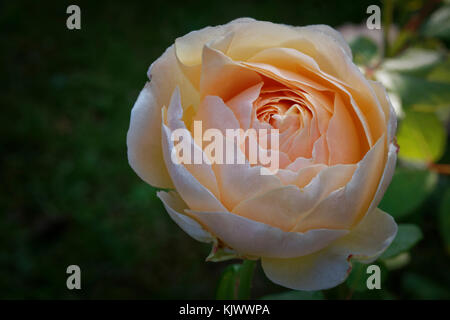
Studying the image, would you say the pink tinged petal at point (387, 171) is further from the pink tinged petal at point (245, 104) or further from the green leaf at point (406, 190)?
the green leaf at point (406, 190)

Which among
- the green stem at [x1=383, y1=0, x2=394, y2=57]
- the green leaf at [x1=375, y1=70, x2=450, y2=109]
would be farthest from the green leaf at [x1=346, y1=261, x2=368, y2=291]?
the green stem at [x1=383, y1=0, x2=394, y2=57]

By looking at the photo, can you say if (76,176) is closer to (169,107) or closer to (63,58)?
(63,58)

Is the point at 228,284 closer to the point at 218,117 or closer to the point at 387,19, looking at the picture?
the point at 218,117

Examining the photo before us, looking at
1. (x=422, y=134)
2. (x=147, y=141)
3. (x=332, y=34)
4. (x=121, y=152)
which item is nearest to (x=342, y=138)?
(x=332, y=34)

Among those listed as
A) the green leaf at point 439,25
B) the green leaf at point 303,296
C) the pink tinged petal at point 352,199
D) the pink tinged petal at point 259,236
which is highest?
the green leaf at point 439,25

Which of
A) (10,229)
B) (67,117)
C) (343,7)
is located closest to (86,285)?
(10,229)

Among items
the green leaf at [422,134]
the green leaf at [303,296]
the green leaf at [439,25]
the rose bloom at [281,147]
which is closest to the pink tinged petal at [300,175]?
Answer: the rose bloom at [281,147]
